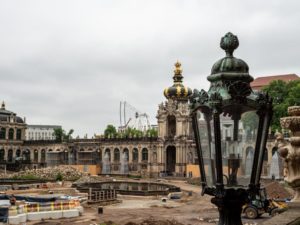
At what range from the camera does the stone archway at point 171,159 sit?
66.9 m

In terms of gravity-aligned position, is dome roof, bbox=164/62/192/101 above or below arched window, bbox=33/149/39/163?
above

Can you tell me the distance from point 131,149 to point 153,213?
44058 millimetres

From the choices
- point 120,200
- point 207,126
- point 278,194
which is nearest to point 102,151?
point 120,200

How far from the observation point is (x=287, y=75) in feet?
300

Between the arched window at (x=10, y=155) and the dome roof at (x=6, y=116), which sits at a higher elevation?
the dome roof at (x=6, y=116)

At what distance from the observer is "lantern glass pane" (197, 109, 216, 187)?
18.4ft

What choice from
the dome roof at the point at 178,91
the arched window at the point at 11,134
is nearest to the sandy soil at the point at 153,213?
the dome roof at the point at 178,91

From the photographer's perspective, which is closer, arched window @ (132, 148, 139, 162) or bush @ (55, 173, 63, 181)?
bush @ (55, 173, 63, 181)

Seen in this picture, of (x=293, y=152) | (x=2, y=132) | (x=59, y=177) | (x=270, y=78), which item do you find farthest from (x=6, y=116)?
(x=293, y=152)

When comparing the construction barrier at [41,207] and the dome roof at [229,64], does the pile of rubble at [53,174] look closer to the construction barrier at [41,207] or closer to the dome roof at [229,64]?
the construction barrier at [41,207]

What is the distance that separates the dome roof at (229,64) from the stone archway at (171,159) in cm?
6097

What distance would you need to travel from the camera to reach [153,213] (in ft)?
92.5

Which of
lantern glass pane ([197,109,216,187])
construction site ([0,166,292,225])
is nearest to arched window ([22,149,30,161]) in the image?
construction site ([0,166,292,225])

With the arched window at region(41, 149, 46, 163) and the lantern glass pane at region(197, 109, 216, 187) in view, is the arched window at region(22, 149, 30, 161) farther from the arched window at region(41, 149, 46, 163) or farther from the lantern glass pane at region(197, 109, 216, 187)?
the lantern glass pane at region(197, 109, 216, 187)
